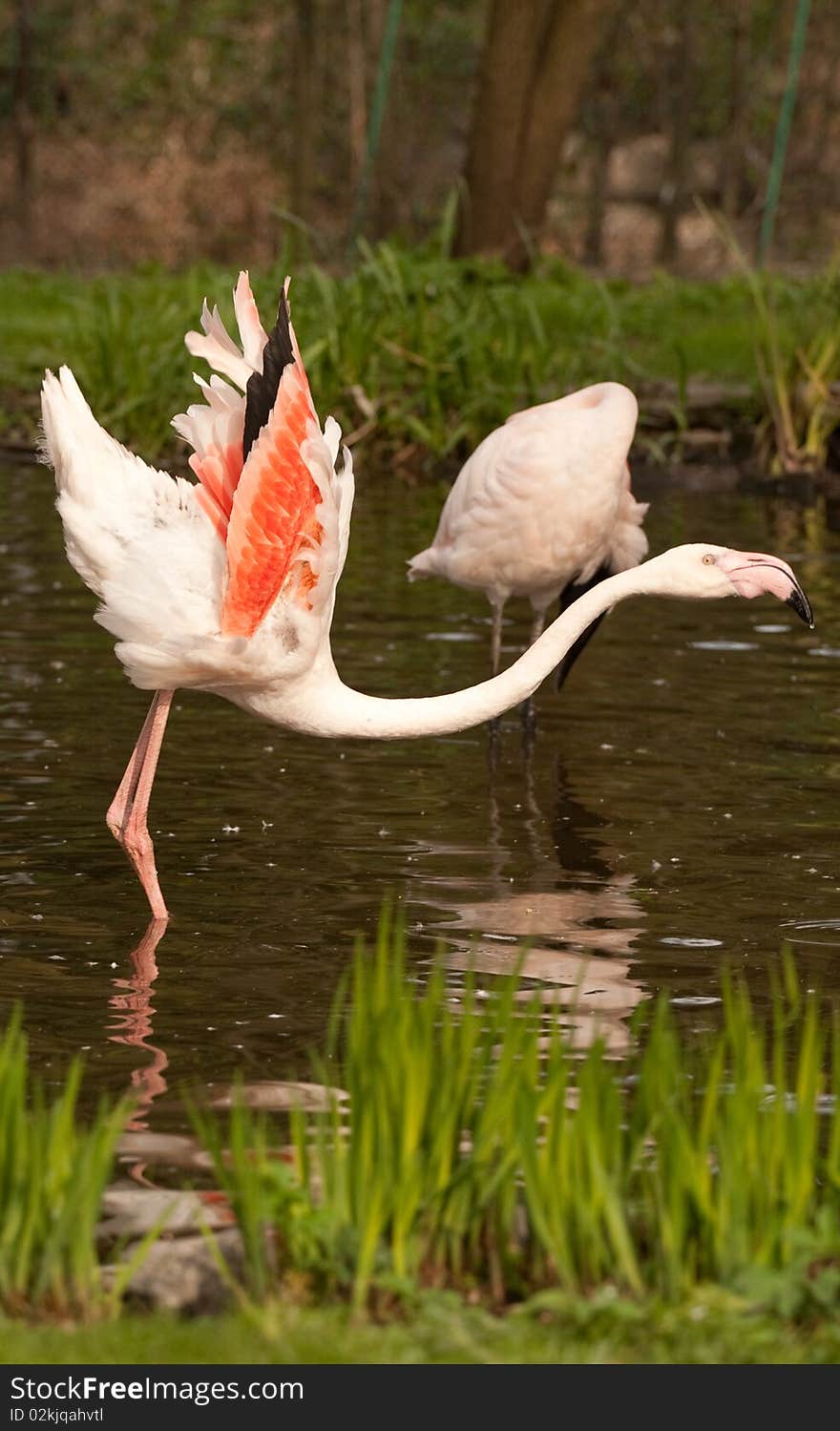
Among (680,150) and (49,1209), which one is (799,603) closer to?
(49,1209)

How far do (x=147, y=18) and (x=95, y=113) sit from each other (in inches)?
51.2

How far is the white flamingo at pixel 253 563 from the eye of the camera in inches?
222

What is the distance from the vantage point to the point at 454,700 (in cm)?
570

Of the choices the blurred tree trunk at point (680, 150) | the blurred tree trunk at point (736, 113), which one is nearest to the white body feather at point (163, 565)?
the blurred tree trunk at point (680, 150)

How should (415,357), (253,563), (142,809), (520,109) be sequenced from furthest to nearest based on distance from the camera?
1. (520,109)
2. (415,357)
3. (142,809)
4. (253,563)

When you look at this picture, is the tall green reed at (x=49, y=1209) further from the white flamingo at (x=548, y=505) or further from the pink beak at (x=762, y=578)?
the white flamingo at (x=548, y=505)

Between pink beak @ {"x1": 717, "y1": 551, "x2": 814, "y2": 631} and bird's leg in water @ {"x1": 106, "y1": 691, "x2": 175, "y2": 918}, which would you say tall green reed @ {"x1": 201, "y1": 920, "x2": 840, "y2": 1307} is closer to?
pink beak @ {"x1": 717, "y1": 551, "x2": 814, "y2": 631}

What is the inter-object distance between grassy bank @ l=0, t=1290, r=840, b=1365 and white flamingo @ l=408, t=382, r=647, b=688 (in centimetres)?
486

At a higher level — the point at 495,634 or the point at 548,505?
the point at 548,505

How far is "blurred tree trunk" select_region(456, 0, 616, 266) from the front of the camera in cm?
1808

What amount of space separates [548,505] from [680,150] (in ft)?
51.2

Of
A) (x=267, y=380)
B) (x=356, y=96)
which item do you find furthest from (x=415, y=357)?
(x=267, y=380)

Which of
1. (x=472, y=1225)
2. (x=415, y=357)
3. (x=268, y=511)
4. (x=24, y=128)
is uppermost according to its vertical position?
(x=268, y=511)
